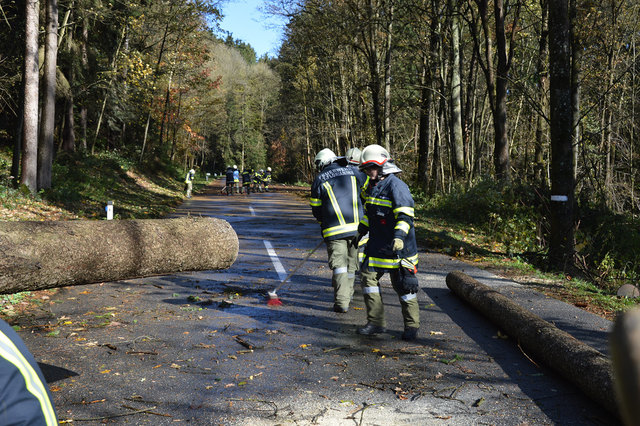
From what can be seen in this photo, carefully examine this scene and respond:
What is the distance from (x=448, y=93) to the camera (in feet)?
80.5

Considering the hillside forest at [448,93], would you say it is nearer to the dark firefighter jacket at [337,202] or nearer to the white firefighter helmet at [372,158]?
the dark firefighter jacket at [337,202]

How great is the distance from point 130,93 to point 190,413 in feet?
101

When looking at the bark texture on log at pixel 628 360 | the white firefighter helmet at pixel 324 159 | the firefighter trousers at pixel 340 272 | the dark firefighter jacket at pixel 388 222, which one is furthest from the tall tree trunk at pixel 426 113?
the bark texture on log at pixel 628 360

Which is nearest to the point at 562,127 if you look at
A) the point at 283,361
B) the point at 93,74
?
the point at 283,361

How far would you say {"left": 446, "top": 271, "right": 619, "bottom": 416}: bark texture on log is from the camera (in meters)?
4.45

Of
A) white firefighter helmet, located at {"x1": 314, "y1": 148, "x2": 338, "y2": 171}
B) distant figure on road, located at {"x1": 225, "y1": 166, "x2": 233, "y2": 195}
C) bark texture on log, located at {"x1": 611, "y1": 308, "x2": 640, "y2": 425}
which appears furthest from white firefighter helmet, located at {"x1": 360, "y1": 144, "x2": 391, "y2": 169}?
distant figure on road, located at {"x1": 225, "y1": 166, "x2": 233, "y2": 195}

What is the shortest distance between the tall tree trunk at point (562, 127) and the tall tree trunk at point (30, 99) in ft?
45.3

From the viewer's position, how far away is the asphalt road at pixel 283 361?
436cm

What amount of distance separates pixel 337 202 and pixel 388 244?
56.4 inches

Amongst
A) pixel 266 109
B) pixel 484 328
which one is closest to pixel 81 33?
pixel 484 328

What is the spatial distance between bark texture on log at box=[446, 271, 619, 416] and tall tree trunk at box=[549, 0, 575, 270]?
3915 mm

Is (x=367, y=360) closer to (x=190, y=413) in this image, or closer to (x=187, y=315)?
(x=190, y=413)

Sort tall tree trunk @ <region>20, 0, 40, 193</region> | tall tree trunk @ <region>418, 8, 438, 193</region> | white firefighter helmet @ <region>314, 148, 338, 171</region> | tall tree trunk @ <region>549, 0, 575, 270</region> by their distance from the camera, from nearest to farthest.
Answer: white firefighter helmet @ <region>314, 148, 338, 171</region>
tall tree trunk @ <region>549, 0, 575, 270</region>
tall tree trunk @ <region>20, 0, 40, 193</region>
tall tree trunk @ <region>418, 8, 438, 193</region>

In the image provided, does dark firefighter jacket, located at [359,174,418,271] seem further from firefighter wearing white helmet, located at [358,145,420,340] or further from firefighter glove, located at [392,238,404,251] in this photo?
firefighter glove, located at [392,238,404,251]
